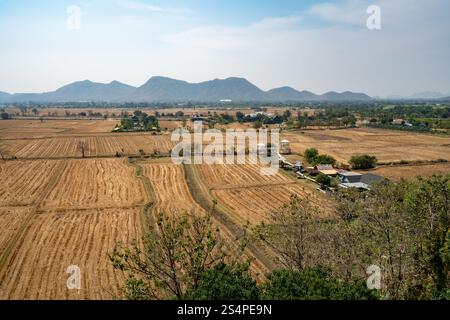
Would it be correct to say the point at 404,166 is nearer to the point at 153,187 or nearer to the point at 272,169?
the point at 272,169

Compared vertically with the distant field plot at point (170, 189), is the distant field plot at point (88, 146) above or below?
above

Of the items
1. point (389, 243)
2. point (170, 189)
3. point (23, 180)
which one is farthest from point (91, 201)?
point (389, 243)

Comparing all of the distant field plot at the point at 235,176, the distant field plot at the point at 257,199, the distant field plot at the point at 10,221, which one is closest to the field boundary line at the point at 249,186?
the distant field plot at the point at 235,176

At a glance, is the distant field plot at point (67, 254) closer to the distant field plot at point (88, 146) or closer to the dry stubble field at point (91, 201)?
the dry stubble field at point (91, 201)

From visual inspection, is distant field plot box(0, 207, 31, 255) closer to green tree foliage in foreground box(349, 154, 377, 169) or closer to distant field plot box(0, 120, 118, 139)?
green tree foliage in foreground box(349, 154, 377, 169)

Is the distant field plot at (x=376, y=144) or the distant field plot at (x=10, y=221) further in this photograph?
the distant field plot at (x=376, y=144)

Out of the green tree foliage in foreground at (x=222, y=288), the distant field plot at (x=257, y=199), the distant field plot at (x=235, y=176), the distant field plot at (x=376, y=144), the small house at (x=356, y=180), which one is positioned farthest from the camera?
the distant field plot at (x=376, y=144)

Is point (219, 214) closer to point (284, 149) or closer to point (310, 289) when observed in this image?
point (310, 289)
